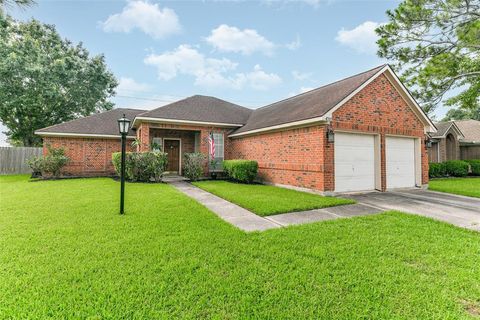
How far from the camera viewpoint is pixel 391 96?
9.83 metres

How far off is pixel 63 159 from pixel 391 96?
17.4 m

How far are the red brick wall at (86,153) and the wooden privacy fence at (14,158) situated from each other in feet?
16.5

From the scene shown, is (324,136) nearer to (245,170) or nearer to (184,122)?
(245,170)

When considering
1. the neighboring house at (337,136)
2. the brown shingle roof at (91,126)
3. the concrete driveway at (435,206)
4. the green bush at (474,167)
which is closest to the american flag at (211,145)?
the neighboring house at (337,136)

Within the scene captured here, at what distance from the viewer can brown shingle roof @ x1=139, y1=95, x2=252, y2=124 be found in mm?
12984

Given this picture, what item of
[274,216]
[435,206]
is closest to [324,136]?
[435,206]

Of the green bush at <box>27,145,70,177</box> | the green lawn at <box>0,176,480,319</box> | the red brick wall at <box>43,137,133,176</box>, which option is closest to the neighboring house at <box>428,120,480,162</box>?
the green lawn at <box>0,176,480,319</box>

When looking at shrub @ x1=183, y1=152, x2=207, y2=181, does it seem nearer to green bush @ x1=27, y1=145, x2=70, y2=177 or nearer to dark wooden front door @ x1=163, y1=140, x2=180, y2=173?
dark wooden front door @ x1=163, y1=140, x2=180, y2=173

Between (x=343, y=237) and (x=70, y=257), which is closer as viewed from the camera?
(x=70, y=257)

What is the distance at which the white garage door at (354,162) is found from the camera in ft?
28.4

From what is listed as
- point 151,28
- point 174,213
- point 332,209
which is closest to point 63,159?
point 151,28

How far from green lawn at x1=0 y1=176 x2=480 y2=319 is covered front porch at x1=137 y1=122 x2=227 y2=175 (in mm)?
8673

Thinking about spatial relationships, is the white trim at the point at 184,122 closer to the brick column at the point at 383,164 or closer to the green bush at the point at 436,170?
the brick column at the point at 383,164

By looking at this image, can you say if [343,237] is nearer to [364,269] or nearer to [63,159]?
[364,269]
